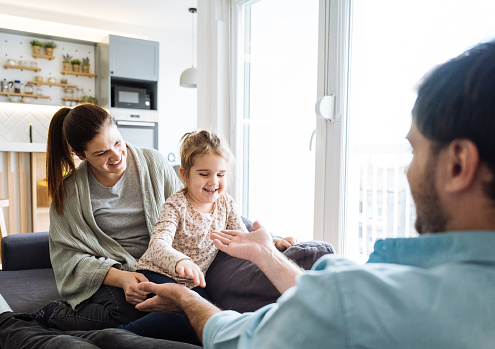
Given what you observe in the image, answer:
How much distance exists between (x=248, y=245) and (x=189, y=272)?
18cm

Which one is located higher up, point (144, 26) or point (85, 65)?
point (144, 26)

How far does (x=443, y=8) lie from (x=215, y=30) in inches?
71.6

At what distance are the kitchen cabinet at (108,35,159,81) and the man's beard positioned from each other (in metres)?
5.71

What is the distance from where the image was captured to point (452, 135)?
579mm

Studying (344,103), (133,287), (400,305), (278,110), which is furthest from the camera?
(278,110)

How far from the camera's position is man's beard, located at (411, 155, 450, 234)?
608mm

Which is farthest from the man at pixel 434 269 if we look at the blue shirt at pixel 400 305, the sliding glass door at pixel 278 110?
the sliding glass door at pixel 278 110

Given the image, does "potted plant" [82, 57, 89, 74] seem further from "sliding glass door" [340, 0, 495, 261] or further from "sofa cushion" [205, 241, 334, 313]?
"sofa cushion" [205, 241, 334, 313]

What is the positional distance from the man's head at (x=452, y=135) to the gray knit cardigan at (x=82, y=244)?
1.23 metres

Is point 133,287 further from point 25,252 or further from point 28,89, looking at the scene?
point 28,89

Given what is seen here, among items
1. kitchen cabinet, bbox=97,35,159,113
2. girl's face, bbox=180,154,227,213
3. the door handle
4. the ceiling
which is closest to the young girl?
girl's face, bbox=180,154,227,213

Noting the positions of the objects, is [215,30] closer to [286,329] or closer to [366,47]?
[366,47]

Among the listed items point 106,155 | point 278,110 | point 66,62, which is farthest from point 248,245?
point 66,62

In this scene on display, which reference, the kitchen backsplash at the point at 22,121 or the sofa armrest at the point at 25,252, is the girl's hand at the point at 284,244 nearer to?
the sofa armrest at the point at 25,252
